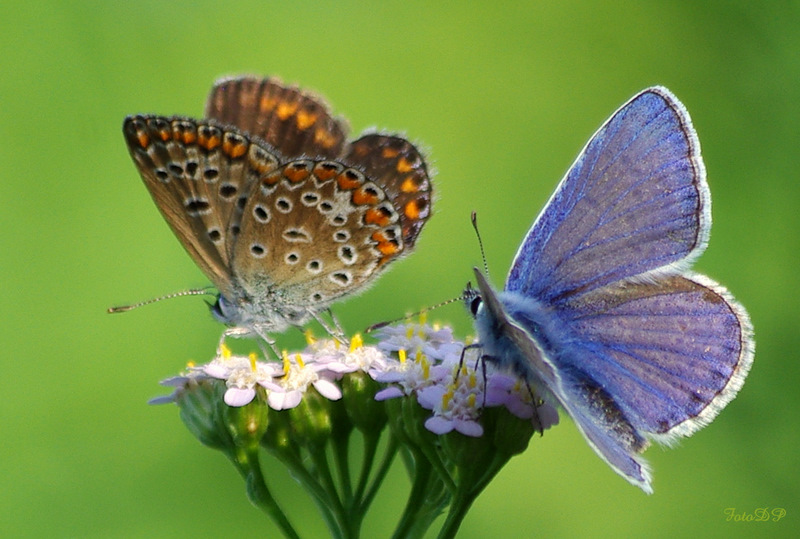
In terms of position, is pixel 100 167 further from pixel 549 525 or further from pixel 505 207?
pixel 549 525

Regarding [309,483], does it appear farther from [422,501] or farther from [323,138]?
[323,138]

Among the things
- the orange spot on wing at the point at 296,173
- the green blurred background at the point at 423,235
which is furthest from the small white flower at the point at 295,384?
the green blurred background at the point at 423,235

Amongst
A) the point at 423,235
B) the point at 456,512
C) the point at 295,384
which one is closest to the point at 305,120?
the point at 295,384

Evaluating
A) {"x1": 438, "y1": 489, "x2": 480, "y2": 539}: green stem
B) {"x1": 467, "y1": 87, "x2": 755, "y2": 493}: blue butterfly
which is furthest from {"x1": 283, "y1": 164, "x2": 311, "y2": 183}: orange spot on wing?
{"x1": 438, "y1": 489, "x2": 480, "y2": 539}: green stem

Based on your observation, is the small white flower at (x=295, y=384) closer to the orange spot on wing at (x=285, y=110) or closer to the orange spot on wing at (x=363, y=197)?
the orange spot on wing at (x=363, y=197)

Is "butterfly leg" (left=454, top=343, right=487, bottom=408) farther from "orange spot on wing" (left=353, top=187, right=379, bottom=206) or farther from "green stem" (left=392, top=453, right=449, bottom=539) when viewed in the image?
"orange spot on wing" (left=353, top=187, right=379, bottom=206)

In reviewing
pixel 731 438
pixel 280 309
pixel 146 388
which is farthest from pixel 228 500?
pixel 731 438
